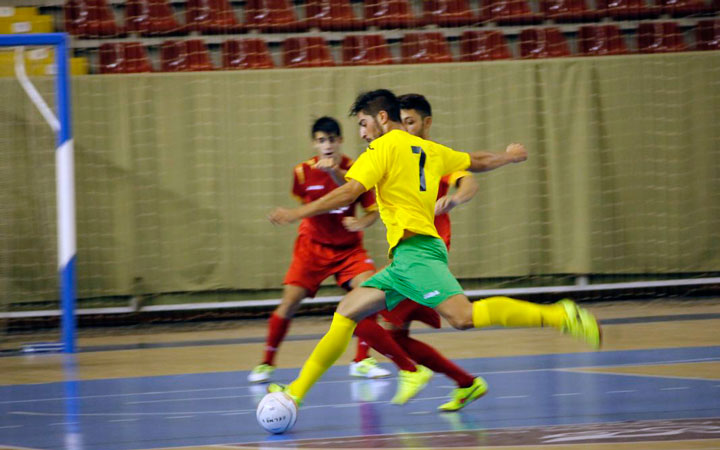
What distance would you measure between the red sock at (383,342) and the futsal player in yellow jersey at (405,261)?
2.45ft

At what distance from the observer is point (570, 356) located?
24.2ft

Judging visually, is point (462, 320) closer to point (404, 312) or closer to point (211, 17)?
point (404, 312)

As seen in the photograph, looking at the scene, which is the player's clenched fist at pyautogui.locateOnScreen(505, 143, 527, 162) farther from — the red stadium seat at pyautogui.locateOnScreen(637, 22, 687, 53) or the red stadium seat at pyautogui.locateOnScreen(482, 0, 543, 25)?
the red stadium seat at pyautogui.locateOnScreen(637, 22, 687, 53)

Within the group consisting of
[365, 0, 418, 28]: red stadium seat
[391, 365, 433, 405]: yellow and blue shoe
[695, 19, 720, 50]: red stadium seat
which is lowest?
[391, 365, 433, 405]: yellow and blue shoe

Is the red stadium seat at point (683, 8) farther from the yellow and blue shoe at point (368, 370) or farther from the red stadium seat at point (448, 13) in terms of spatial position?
the yellow and blue shoe at point (368, 370)

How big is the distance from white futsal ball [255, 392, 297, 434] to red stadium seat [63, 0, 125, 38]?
7361 mm

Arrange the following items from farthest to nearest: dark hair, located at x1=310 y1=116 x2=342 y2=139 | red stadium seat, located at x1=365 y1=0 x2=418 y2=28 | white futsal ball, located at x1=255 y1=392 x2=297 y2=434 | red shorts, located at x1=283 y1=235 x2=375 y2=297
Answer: red stadium seat, located at x1=365 y1=0 x2=418 y2=28, red shorts, located at x1=283 y1=235 x2=375 y2=297, dark hair, located at x1=310 y1=116 x2=342 y2=139, white futsal ball, located at x1=255 y1=392 x2=297 y2=434

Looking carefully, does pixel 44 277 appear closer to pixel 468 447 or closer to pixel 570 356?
pixel 570 356

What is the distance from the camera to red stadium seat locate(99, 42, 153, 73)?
1102 centimetres

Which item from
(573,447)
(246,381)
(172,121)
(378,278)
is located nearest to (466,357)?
(246,381)

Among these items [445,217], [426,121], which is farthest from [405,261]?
[445,217]

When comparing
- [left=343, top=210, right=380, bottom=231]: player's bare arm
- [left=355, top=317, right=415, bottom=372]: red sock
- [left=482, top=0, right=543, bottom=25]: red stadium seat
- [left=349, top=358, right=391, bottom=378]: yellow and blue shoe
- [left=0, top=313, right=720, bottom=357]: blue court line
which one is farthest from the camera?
[left=482, top=0, right=543, bottom=25]: red stadium seat

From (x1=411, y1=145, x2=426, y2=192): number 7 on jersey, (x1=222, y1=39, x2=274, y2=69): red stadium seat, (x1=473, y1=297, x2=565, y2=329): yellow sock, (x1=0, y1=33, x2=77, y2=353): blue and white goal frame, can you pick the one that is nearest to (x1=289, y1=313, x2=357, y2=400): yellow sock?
(x1=473, y1=297, x2=565, y2=329): yellow sock

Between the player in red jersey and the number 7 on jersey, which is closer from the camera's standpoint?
the number 7 on jersey
